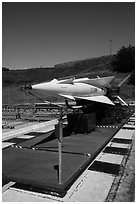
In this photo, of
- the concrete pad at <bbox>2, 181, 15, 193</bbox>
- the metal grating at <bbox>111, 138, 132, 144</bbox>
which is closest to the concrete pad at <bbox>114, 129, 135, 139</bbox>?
the metal grating at <bbox>111, 138, 132, 144</bbox>

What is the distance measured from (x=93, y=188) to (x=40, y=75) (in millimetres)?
55365

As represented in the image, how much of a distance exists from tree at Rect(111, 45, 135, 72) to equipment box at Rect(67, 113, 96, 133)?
37.6m

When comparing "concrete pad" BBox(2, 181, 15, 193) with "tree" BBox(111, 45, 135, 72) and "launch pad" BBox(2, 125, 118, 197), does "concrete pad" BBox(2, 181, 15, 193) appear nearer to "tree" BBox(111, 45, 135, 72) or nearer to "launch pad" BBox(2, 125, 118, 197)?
"launch pad" BBox(2, 125, 118, 197)

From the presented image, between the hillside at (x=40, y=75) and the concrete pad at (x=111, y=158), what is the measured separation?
68.3 ft

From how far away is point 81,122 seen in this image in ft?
33.9

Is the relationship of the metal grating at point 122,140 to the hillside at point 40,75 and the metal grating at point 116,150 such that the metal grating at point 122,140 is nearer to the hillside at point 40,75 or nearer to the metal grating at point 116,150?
the metal grating at point 116,150

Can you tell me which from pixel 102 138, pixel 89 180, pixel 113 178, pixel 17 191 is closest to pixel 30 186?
pixel 17 191

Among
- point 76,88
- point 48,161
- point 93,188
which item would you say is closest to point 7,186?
point 48,161

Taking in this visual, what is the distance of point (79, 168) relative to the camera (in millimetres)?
5797

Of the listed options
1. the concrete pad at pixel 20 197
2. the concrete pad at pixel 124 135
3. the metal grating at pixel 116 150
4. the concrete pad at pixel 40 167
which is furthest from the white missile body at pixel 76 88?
the concrete pad at pixel 20 197

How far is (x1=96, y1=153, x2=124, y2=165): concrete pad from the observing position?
264 inches

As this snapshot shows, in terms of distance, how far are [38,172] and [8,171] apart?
2.80 ft

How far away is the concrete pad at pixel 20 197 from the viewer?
14.1 feet

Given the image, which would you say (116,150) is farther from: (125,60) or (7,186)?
(125,60)
